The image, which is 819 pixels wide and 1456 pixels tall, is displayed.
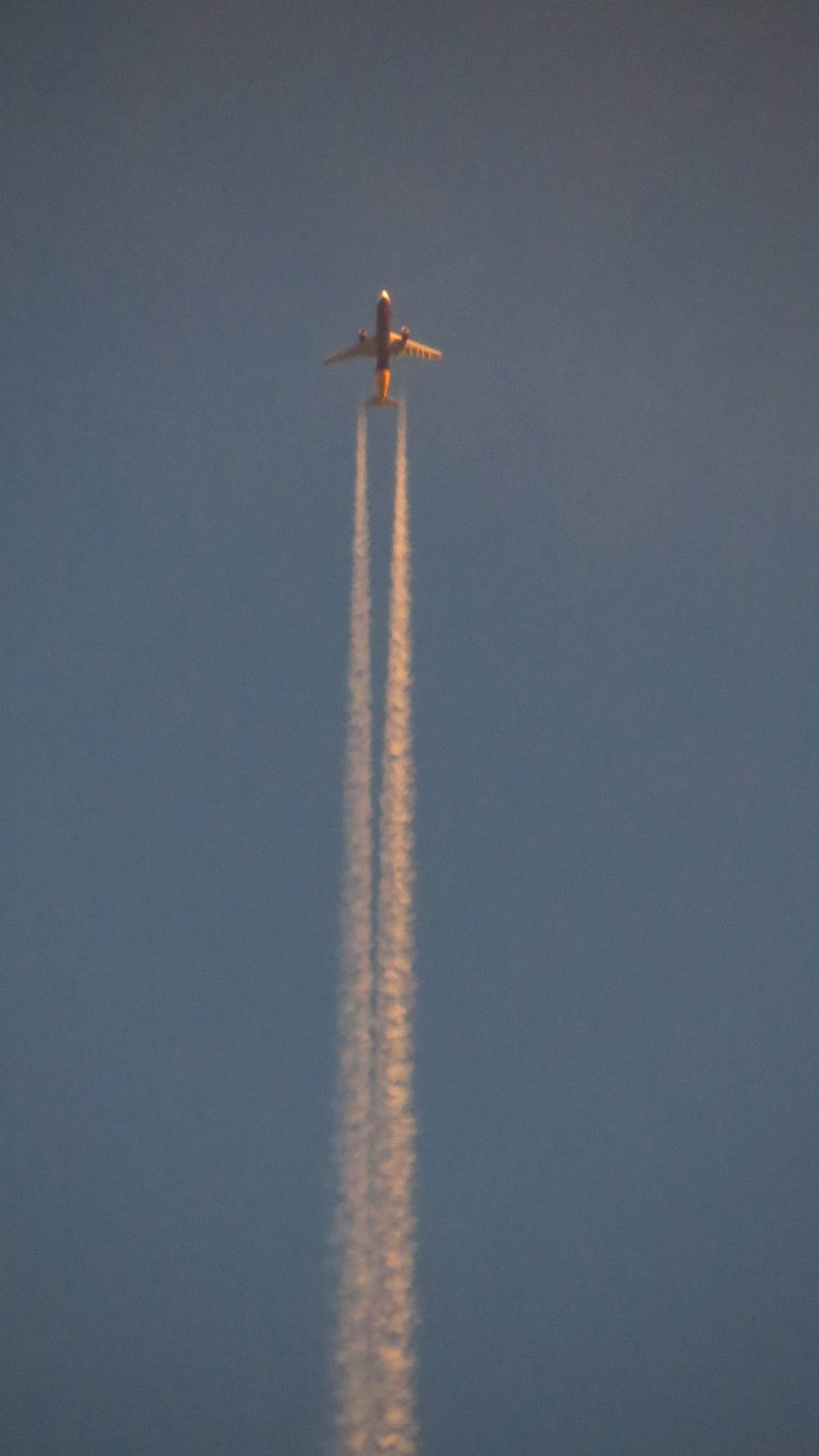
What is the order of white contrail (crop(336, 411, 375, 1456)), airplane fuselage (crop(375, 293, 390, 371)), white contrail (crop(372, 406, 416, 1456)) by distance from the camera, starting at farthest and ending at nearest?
white contrail (crop(372, 406, 416, 1456)) → white contrail (crop(336, 411, 375, 1456)) → airplane fuselage (crop(375, 293, 390, 371))

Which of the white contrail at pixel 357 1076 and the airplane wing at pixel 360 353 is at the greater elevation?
the airplane wing at pixel 360 353

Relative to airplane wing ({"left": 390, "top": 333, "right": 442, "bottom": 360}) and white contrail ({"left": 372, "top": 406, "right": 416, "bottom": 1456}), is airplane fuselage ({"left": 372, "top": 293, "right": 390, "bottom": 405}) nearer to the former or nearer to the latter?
airplane wing ({"left": 390, "top": 333, "right": 442, "bottom": 360})

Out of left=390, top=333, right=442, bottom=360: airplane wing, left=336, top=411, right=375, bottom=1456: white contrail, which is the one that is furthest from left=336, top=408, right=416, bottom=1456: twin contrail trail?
left=390, top=333, right=442, bottom=360: airplane wing

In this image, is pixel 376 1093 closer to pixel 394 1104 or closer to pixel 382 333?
pixel 394 1104

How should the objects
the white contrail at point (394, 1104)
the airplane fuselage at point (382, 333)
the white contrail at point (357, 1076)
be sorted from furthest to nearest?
the white contrail at point (394, 1104)
the white contrail at point (357, 1076)
the airplane fuselage at point (382, 333)

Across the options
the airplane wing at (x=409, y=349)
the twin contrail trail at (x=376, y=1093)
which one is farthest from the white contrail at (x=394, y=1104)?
the airplane wing at (x=409, y=349)

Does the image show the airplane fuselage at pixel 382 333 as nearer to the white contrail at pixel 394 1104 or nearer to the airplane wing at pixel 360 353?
the airplane wing at pixel 360 353

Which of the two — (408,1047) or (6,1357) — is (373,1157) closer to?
(408,1047)
